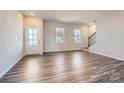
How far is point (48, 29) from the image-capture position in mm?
9945

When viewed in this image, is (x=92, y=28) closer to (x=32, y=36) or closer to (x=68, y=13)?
(x=68, y=13)

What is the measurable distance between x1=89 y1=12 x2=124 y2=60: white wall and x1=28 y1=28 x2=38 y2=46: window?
13.6ft

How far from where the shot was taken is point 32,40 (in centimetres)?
822

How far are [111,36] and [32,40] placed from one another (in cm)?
482

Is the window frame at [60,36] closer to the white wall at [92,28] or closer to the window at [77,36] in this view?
the window at [77,36]

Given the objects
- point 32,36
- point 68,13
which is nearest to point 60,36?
point 32,36

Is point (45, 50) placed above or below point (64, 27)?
below

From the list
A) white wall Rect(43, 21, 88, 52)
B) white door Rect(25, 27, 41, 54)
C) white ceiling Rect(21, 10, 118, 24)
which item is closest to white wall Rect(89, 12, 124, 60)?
white ceiling Rect(21, 10, 118, 24)

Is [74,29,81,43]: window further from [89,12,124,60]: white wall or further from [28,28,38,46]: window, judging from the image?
[28,28,38,46]: window

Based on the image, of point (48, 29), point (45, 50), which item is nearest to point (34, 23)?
point (48, 29)

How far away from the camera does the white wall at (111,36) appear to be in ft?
20.0

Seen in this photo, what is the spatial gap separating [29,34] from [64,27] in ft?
12.3

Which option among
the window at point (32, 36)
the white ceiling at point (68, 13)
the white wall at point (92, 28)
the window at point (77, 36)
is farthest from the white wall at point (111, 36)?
the window at point (32, 36)
